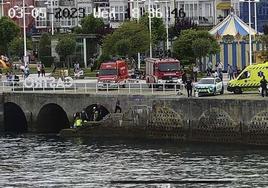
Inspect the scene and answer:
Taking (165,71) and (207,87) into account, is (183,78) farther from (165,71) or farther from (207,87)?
(207,87)

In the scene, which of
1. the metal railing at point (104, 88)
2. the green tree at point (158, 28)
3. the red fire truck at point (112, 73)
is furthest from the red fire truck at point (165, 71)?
the green tree at point (158, 28)

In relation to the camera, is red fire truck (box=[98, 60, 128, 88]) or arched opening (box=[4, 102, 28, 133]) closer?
arched opening (box=[4, 102, 28, 133])

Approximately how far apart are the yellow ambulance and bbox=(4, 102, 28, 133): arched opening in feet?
64.1

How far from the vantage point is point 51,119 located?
95250 mm

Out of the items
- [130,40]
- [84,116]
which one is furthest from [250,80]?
[130,40]

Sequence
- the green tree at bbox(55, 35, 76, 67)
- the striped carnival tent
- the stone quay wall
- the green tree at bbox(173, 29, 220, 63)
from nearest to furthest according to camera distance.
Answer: the stone quay wall → the green tree at bbox(173, 29, 220, 63) → the striped carnival tent → the green tree at bbox(55, 35, 76, 67)

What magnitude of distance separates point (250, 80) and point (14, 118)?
2235 cm

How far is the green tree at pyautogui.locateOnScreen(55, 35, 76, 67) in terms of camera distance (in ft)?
454

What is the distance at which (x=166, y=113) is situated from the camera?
83.1 meters

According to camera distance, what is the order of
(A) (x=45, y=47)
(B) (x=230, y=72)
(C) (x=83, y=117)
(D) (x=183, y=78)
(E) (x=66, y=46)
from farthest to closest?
(A) (x=45, y=47)
(E) (x=66, y=46)
(B) (x=230, y=72)
(D) (x=183, y=78)
(C) (x=83, y=117)

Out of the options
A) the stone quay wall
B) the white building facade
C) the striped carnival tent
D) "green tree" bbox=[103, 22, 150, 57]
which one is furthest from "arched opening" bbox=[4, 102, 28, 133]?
the white building facade

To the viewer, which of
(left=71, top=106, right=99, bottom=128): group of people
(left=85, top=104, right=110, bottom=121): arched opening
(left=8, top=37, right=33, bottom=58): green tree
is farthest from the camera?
(left=8, top=37, right=33, bottom=58): green tree

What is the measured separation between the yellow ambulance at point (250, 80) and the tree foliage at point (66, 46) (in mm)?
53966

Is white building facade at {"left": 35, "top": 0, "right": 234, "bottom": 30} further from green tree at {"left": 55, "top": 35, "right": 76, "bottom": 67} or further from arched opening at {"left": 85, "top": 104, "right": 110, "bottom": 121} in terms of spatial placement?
arched opening at {"left": 85, "top": 104, "right": 110, "bottom": 121}
